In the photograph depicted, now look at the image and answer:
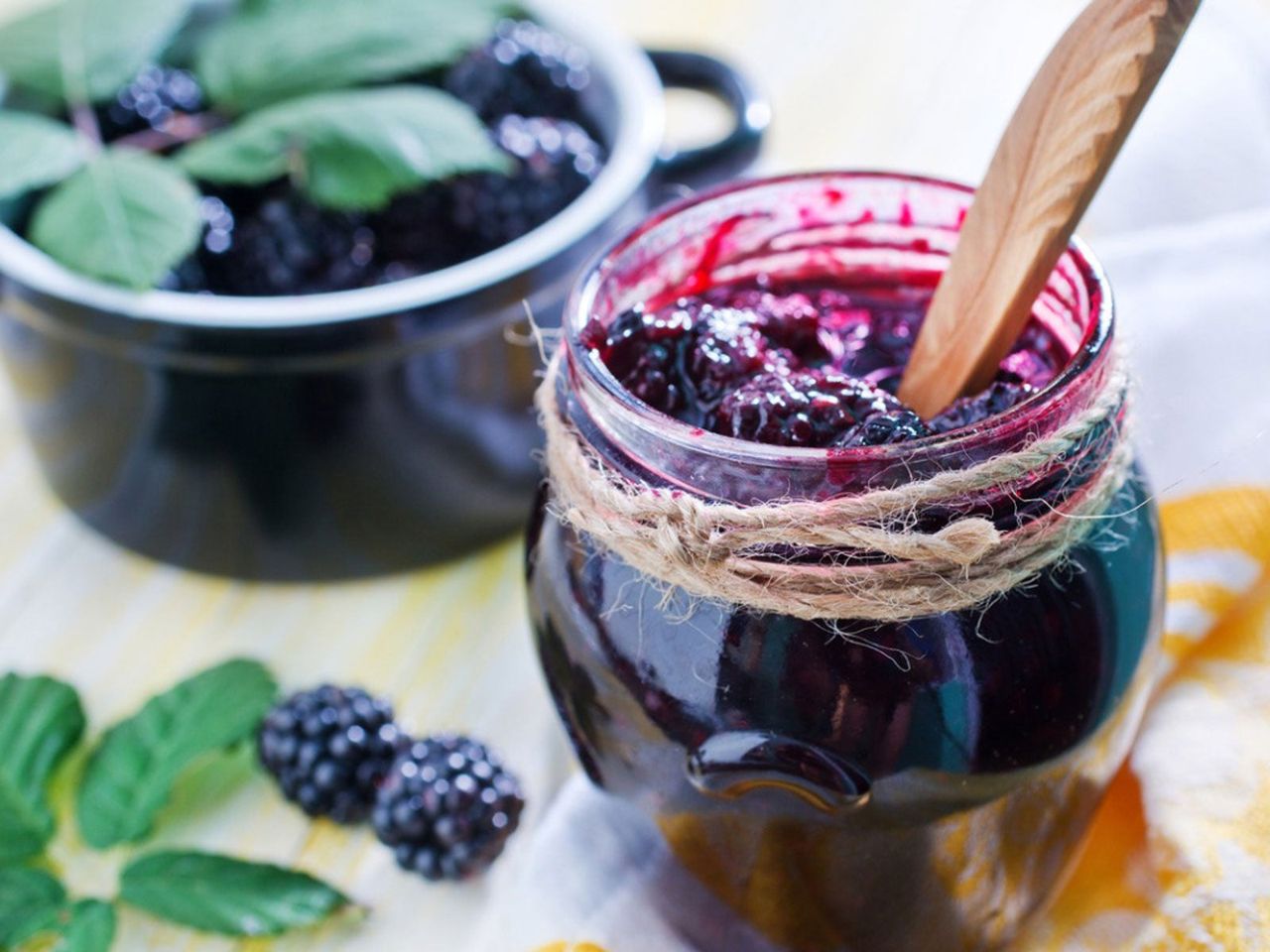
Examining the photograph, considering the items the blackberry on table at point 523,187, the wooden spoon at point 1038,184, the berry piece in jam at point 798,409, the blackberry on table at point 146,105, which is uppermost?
the wooden spoon at point 1038,184

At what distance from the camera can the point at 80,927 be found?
646 millimetres

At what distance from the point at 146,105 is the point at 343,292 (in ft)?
0.73

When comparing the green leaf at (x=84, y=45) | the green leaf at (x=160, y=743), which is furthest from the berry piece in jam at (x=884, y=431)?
the green leaf at (x=84, y=45)

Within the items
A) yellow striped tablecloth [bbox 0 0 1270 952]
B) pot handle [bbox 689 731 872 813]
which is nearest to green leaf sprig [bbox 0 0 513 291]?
yellow striped tablecloth [bbox 0 0 1270 952]

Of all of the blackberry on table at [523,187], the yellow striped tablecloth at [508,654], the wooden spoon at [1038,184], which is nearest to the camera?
the wooden spoon at [1038,184]

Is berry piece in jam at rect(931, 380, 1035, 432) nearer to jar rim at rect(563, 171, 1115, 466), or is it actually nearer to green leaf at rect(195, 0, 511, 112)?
jar rim at rect(563, 171, 1115, 466)

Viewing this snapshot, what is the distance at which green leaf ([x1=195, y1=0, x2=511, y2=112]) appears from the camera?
34.8 inches

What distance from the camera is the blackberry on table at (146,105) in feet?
2.98

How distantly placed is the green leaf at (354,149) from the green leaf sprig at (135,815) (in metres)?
0.27

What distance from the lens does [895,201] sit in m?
0.59

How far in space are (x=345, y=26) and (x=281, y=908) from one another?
531mm

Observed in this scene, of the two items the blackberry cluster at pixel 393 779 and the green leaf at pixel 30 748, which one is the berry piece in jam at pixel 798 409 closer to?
the blackberry cluster at pixel 393 779

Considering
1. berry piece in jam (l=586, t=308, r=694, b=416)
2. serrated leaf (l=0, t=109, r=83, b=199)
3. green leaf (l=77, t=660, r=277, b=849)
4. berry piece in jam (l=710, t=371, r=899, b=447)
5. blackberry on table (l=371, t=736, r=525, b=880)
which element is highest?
berry piece in jam (l=710, t=371, r=899, b=447)

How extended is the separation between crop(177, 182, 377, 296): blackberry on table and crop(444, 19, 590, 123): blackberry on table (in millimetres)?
119
